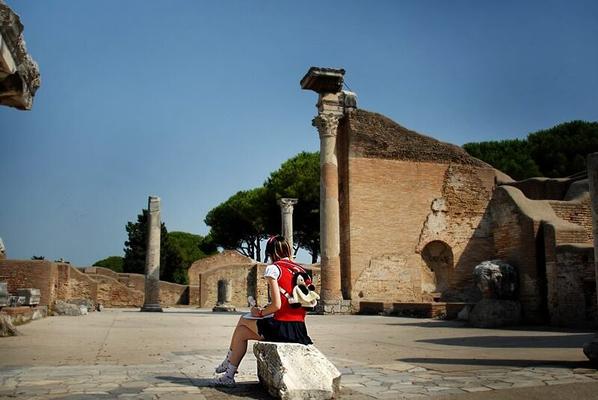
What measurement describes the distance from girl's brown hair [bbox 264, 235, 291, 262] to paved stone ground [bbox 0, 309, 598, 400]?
3.55ft

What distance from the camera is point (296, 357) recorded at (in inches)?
168

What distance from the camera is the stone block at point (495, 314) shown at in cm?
1202

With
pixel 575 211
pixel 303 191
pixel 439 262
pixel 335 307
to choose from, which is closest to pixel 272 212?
pixel 303 191

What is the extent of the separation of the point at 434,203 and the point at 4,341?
16.6m

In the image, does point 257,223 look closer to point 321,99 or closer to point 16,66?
Answer: point 321,99

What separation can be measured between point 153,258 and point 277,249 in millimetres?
22493

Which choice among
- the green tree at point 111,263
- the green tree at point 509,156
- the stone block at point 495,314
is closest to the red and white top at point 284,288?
the stone block at point 495,314

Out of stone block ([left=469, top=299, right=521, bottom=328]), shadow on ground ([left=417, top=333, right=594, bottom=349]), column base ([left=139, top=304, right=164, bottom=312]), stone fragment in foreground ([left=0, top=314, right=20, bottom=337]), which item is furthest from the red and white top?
column base ([left=139, top=304, right=164, bottom=312])

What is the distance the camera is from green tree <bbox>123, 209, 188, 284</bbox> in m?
50.5

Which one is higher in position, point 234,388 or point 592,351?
point 592,351

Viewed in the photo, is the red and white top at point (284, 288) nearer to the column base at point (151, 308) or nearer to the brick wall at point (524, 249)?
the brick wall at point (524, 249)

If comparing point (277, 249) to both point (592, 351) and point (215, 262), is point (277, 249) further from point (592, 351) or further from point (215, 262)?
point (215, 262)

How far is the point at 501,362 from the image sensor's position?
6.23 m

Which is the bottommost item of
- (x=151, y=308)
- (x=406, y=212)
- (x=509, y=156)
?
(x=151, y=308)
